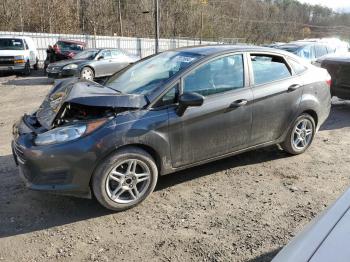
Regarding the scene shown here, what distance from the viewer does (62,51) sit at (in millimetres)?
18516

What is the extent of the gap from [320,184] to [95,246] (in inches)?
110

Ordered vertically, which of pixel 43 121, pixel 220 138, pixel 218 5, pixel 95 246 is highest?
pixel 218 5

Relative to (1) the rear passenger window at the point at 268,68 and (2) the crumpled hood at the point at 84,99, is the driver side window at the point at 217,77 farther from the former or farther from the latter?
(2) the crumpled hood at the point at 84,99

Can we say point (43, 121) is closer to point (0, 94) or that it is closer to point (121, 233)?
point (121, 233)

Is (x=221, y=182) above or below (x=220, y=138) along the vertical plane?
below

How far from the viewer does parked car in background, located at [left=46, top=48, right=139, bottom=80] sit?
14.8 m

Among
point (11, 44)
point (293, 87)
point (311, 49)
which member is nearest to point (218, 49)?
point (293, 87)

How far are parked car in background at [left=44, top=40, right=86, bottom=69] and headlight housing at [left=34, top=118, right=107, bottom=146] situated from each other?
15.0 metres

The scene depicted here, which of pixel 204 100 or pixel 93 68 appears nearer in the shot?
pixel 204 100

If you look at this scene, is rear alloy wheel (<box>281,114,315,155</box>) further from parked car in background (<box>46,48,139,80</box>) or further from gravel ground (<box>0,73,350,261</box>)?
parked car in background (<box>46,48,139,80</box>)

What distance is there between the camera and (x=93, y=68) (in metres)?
15.3

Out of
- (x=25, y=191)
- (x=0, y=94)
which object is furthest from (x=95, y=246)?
(x=0, y=94)

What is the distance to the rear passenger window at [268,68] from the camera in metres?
4.85

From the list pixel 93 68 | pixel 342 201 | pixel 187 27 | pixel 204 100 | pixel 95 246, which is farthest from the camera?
pixel 187 27
